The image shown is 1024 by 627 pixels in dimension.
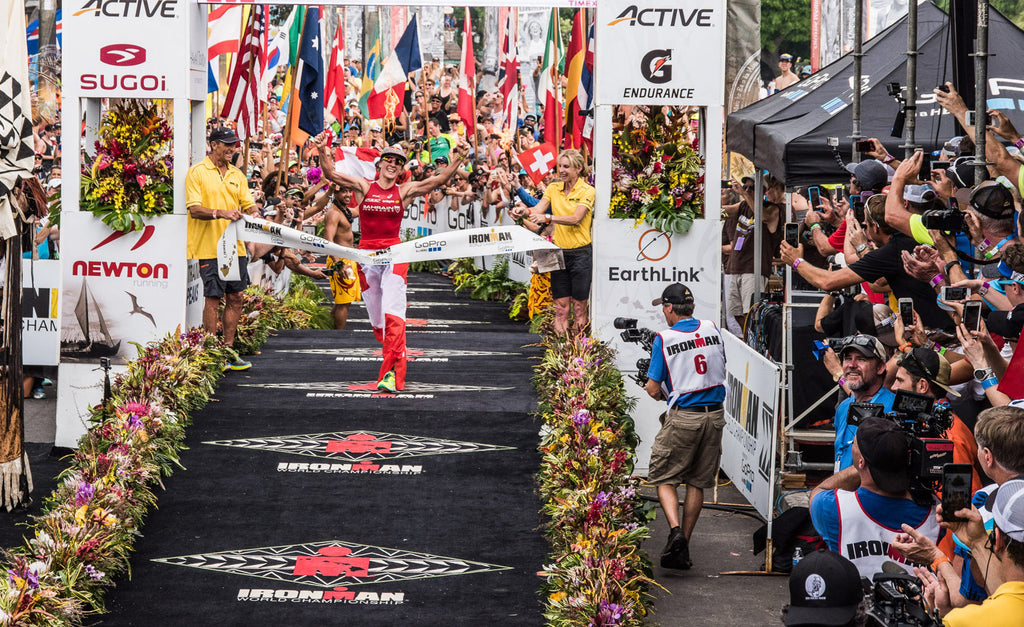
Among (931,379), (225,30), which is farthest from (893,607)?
(225,30)

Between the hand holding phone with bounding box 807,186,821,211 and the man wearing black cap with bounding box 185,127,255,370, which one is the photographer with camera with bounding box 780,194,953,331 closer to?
the hand holding phone with bounding box 807,186,821,211

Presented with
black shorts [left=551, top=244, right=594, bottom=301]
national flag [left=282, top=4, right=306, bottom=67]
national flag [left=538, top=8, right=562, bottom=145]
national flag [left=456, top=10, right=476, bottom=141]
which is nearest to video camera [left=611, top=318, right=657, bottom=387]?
black shorts [left=551, top=244, right=594, bottom=301]

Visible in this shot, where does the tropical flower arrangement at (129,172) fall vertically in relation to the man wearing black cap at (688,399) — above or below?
above

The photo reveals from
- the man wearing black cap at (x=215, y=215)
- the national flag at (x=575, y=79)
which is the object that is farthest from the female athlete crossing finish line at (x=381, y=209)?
the national flag at (x=575, y=79)

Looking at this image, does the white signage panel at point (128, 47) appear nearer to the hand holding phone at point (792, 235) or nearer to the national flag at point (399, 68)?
the hand holding phone at point (792, 235)

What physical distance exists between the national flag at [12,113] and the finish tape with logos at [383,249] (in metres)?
2.57

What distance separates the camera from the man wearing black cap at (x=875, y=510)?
5711 mm

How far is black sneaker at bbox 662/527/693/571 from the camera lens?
28.3 ft

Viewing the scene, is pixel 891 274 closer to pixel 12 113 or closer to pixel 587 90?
pixel 12 113

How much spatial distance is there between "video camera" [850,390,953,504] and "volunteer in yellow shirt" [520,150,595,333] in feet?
20.8

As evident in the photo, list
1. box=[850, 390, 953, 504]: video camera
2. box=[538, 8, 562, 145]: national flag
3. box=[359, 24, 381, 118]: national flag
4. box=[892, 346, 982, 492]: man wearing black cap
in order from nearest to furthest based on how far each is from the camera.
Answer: box=[850, 390, 953, 504]: video camera, box=[892, 346, 982, 492]: man wearing black cap, box=[538, 8, 562, 145]: national flag, box=[359, 24, 381, 118]: national flag

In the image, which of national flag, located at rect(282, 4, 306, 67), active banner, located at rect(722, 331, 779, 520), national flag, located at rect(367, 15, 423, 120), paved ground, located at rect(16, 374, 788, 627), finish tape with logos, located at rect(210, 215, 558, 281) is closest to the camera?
paved ground, located at rect(16, 374, 788, 627)

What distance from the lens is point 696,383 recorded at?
29.3 feet

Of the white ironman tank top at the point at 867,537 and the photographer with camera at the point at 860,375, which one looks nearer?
the white ironman tank top at the point at 867,537
